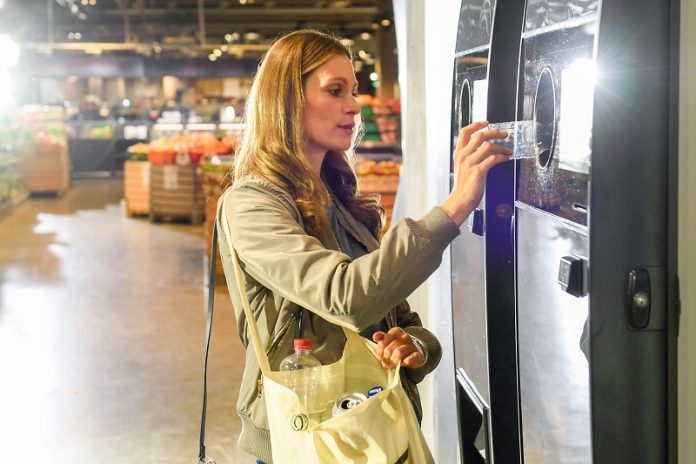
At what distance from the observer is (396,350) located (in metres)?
1.82

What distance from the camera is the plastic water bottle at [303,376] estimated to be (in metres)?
1.78

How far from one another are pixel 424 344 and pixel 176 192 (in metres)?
11.2

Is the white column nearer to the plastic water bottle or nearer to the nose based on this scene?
the nose

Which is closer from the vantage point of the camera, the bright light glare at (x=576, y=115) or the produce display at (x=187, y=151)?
the bright light glare at (x=576, y=115)

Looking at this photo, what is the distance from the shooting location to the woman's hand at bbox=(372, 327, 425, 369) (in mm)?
1822

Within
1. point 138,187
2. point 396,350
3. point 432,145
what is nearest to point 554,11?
point 396,350

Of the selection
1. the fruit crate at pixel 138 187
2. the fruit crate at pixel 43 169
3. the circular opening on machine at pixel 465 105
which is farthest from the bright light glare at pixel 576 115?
the fruit crate at pixel 43 169

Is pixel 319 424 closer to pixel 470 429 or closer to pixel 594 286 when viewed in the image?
pixel 594 286

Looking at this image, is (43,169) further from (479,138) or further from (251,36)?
(479,138)

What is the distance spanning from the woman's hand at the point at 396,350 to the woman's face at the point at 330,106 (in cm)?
41

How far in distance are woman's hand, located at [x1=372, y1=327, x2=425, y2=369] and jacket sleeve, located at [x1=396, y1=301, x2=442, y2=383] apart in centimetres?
14

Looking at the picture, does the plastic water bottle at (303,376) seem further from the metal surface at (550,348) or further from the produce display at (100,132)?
the produce display at (100,132)

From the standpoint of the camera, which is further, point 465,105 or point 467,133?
point 465,105

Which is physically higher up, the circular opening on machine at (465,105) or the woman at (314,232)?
the circular opening on machine at (465,105)
